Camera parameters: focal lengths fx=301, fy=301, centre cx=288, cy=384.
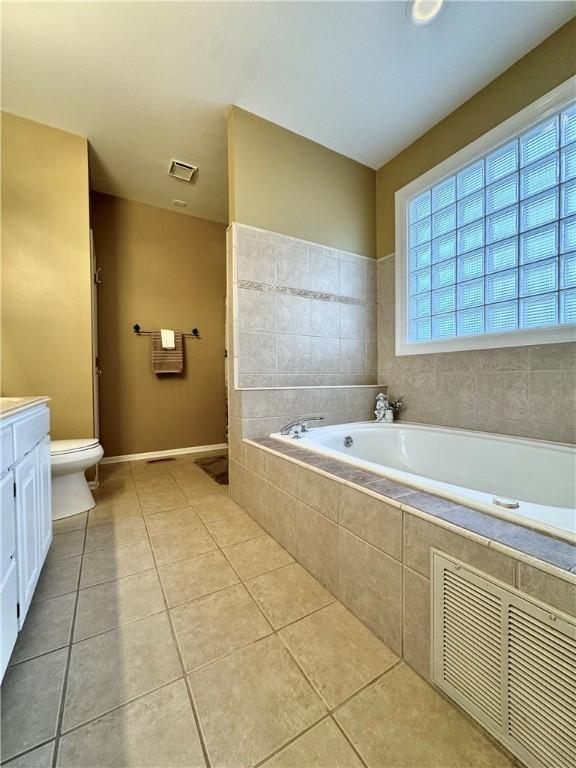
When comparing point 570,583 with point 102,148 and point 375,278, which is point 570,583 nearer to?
point 375,278

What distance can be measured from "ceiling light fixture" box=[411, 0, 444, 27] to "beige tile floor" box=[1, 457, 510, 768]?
2712 mm

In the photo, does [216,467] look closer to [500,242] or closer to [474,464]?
[474,464]

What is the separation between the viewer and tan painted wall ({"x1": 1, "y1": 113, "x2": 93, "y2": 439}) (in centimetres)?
207

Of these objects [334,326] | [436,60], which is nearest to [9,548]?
[334,326]

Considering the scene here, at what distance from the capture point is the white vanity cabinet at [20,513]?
81cm

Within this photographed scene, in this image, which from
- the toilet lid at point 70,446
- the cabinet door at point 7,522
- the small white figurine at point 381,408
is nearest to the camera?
the cabinet door at point 7,522

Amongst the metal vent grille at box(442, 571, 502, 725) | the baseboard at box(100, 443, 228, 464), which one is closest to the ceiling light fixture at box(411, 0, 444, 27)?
the metal vent grille at box(442, 571, 502, 725)

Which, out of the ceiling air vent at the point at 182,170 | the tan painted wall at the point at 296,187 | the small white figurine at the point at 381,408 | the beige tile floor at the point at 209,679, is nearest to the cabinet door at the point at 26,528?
the beige tile floor at the point at 209,679

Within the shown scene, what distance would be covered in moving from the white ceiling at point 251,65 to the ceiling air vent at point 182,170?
0.19 metres

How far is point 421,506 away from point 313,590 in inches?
25.4

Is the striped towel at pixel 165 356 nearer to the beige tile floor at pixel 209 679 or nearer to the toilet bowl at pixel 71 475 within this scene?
the toilet bowl at pixel 71 475

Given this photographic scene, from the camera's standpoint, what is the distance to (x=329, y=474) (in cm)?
122

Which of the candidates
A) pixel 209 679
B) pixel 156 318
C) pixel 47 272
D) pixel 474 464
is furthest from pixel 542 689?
pixel 156 318

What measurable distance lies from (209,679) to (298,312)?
1999mm
